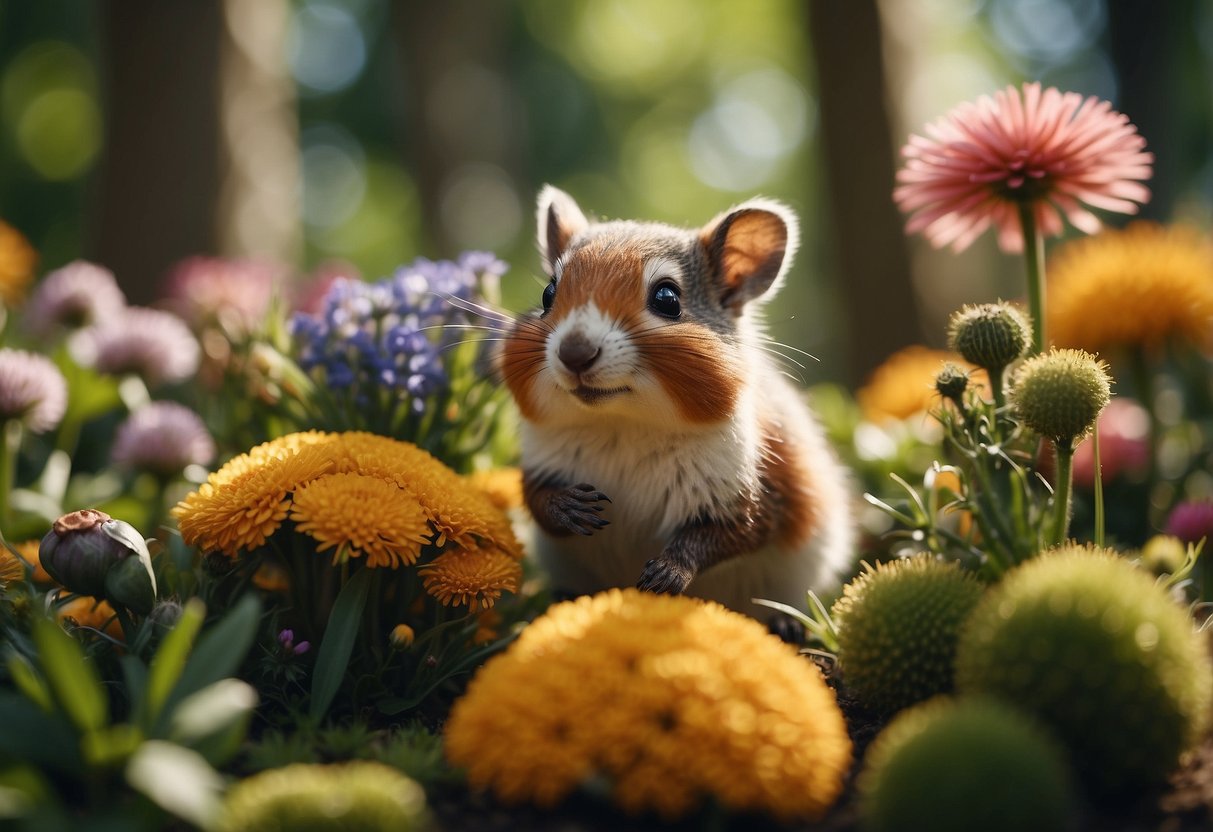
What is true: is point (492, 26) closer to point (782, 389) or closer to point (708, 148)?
point (708, 148)

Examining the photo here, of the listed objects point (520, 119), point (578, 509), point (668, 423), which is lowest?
point (578, 509)

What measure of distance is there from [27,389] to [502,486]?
1.69 m

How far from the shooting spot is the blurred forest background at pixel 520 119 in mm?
6949

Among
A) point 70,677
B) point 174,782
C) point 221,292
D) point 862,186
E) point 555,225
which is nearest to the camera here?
point 174,782

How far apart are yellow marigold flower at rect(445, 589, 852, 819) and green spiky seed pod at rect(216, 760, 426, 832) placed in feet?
0.89

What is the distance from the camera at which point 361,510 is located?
2629 mm

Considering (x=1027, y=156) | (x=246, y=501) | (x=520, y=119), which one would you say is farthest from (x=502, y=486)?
(x=520, y=119)

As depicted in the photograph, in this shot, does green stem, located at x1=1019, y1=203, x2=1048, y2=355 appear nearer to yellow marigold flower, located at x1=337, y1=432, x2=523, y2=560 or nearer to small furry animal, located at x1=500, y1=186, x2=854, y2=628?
small furry animal, located at x1=500, y1=186, x2=854, y2=628

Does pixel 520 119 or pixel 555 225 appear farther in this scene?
pixel 520 119

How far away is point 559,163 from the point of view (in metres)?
24.2

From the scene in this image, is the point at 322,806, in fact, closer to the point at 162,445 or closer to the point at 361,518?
the point at 361,518

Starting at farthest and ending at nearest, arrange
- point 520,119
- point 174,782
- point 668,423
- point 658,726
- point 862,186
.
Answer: point 520,119 → point 862,186 → point 668,423 → point 658,726 → point 174,782

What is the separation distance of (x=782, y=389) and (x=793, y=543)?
0.66 m

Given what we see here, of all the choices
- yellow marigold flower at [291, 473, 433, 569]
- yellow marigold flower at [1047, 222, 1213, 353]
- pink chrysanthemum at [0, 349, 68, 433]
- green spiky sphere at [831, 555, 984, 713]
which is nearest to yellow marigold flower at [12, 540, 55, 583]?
pink chrysanthemum at [0, 349, 68, 433]
